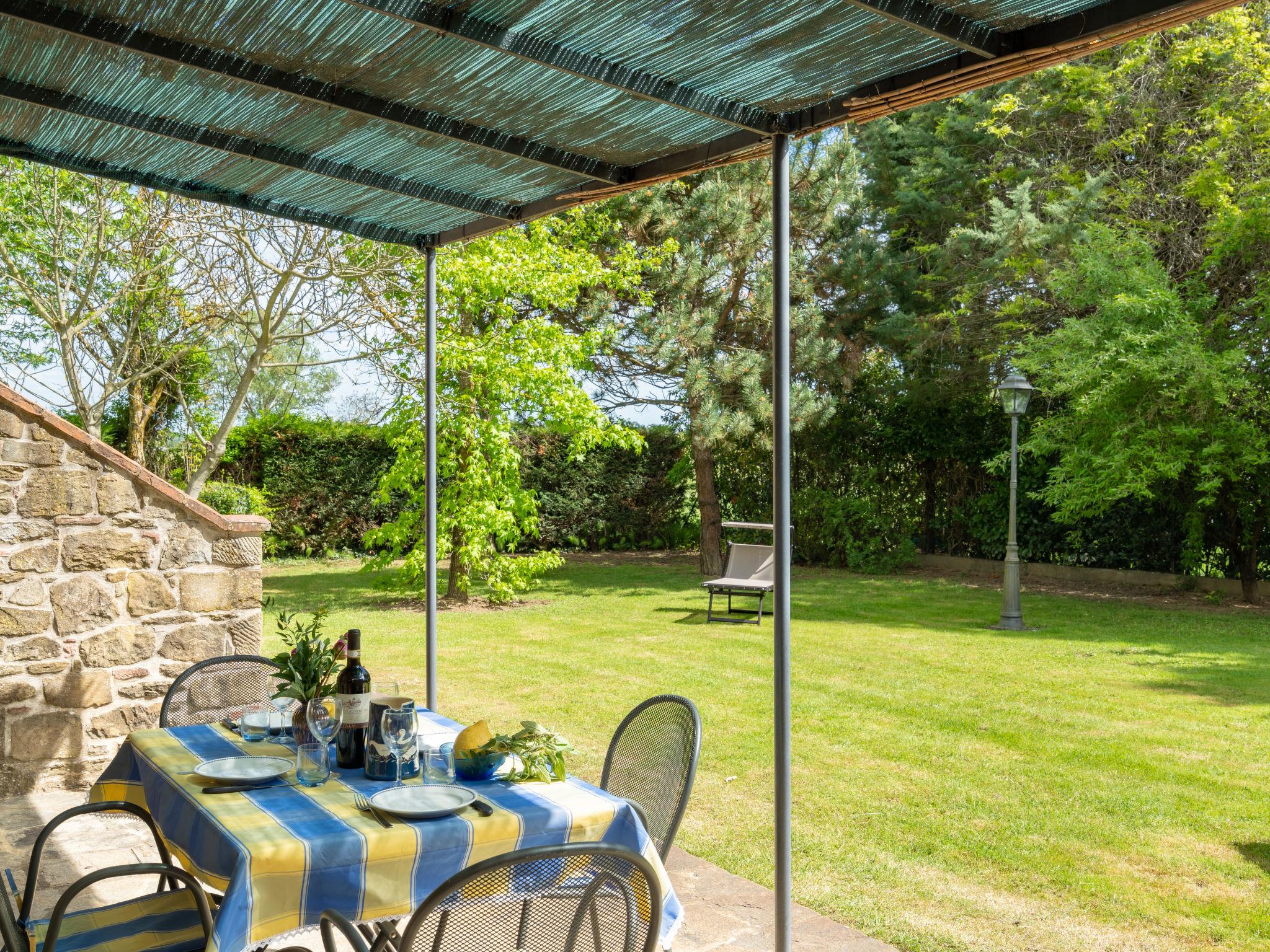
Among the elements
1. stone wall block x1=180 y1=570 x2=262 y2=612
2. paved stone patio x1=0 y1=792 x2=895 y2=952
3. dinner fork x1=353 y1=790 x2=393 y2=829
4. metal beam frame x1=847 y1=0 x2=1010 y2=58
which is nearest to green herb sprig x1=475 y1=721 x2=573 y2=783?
dinner fork x1=353 y1=790 x2=393 y2=829

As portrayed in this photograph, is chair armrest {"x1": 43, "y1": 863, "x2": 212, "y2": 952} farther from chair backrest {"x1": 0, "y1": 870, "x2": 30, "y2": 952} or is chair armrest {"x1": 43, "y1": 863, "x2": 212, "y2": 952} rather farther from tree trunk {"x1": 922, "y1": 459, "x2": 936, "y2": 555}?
tree trunk {"x1": 922, "y1": 459, "x2": 936, "y2": 555}

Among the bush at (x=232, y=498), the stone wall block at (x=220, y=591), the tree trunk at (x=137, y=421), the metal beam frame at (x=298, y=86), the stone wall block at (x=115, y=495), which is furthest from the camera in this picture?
the bush at (x=232, y=498)

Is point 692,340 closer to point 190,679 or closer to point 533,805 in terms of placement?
point 190,679

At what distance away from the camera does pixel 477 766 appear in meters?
2.30

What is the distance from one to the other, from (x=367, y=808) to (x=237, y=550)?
2.88 m

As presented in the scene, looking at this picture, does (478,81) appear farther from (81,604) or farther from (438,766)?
(81,604)

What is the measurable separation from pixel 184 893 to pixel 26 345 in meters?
13.2

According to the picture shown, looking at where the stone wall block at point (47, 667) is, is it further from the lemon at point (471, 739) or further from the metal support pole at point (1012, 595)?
the metal support pole at point (1012, 595)

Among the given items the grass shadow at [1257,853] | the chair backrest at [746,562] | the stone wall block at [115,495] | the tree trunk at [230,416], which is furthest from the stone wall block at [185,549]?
the chair backrest at [746,562]

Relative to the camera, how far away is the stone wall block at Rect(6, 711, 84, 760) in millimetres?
4230

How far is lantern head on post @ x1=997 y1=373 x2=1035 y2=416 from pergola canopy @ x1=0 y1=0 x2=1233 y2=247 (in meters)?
6.82

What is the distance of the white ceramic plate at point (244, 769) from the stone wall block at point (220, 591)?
231 centimetres

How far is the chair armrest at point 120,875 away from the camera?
1988 millimetres

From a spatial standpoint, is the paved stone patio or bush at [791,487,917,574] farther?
bush at [791,487,917,574]
